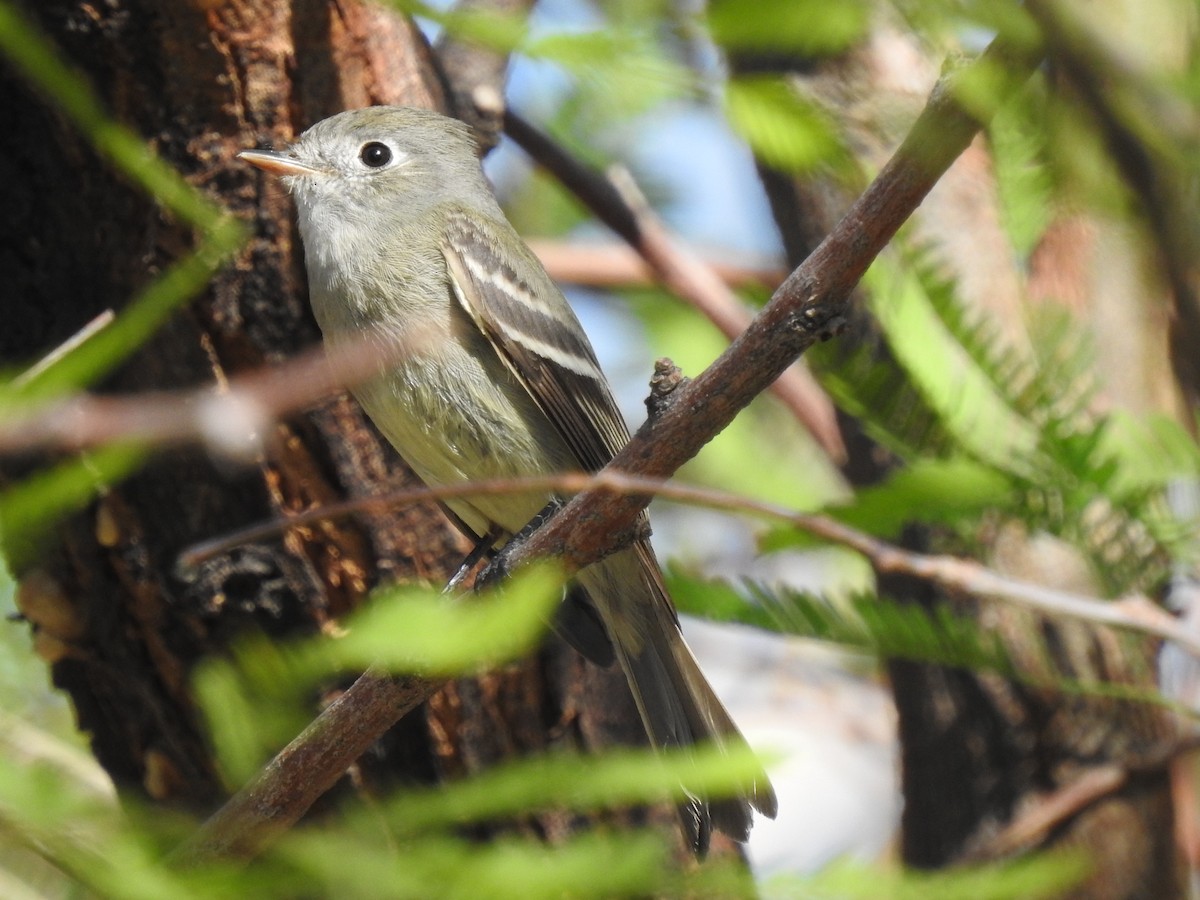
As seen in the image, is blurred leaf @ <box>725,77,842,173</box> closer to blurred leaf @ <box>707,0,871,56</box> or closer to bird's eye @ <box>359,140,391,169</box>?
blurred leaf @ <box>707,0,871,56</box>

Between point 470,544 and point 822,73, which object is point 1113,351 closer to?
point 822,73

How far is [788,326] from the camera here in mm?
1980

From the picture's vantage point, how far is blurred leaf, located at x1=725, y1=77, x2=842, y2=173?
233 centimetres

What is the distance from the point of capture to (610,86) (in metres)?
2.29

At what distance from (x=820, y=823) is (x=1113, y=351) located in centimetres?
288

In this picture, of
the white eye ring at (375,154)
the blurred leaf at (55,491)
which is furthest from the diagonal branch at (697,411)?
the white eye ring at (375,154)

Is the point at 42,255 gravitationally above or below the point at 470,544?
above

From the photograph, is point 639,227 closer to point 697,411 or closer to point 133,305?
point 697,411

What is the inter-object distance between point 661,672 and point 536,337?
0.94m

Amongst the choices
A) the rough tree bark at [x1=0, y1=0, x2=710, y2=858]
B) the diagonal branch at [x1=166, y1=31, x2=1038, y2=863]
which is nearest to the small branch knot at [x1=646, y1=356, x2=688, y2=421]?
the diagonal branch at [x1=166, y1=31, x2=1038, y2=863]

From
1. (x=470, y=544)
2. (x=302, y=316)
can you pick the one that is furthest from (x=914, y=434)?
(x=302, y=316)

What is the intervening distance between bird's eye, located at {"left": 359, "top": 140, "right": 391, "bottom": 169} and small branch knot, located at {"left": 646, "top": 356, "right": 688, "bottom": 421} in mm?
1863

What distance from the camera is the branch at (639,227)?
170 inches

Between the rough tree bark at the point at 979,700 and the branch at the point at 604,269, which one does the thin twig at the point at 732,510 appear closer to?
the rough tree bark at the point at 979,700
